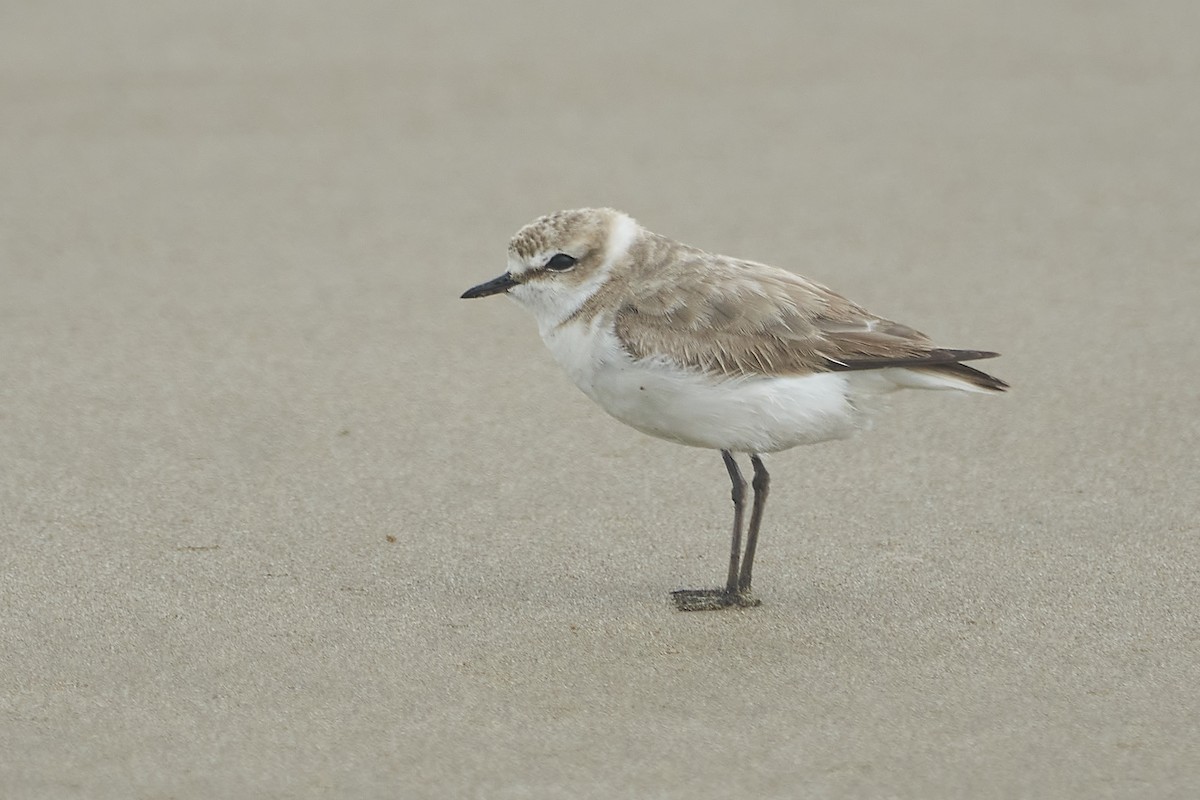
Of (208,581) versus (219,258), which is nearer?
(208,581)

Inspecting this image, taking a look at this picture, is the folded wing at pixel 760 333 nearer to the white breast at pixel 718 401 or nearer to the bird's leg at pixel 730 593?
the white breast at pixel 718 401

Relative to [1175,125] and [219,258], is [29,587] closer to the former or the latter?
[219,258]

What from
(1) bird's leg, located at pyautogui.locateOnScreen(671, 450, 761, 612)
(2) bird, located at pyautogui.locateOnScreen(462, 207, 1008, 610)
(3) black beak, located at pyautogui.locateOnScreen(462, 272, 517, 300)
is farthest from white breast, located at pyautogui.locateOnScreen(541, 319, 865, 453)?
(3) black beak, located at pyautogui.locateOnScreen(462, 272, 517, 300)

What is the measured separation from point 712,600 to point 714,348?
0.67 metres

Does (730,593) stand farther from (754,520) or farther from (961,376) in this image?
(961,376)

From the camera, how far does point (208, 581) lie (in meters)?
4.22

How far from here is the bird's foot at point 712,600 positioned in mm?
4164

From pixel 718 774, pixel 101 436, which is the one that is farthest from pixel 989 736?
pixel 101 436

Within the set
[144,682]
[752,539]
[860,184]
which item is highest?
[860,184]

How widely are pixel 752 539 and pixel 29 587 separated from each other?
1.88 meters

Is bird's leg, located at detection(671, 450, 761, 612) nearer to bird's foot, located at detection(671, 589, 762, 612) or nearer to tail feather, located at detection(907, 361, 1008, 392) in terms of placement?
bird's foot, located at detection(671, 589, 762, 612)

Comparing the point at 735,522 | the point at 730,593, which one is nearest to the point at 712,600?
the point at 730,593

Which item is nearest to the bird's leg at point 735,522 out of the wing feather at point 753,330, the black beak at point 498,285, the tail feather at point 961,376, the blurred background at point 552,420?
the blurred background at point 552,420

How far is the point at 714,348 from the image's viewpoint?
158 inches
